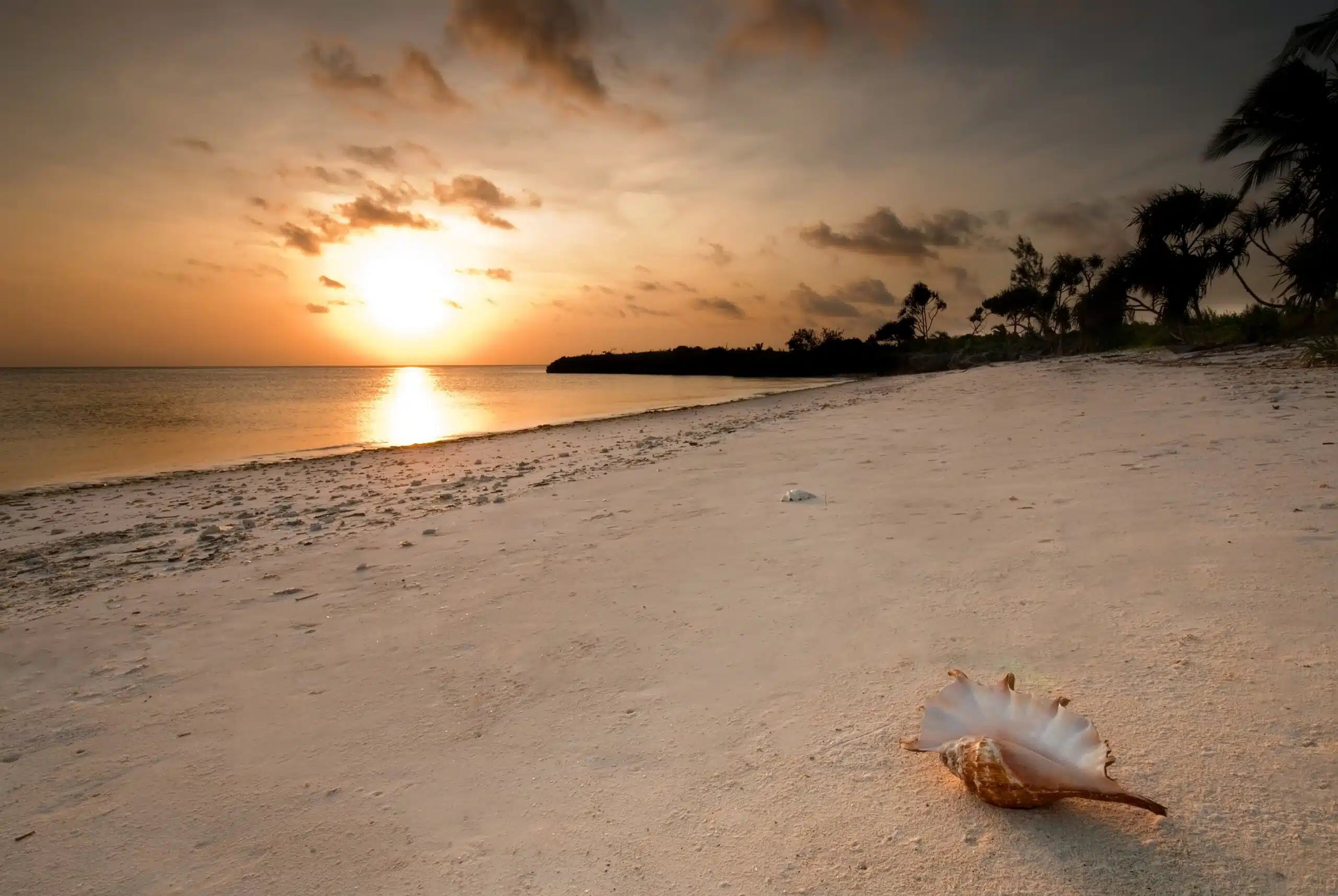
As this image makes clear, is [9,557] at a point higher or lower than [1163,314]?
lower

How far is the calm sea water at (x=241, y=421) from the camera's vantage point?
1314 centimetres

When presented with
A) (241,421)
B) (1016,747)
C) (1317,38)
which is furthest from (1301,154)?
(241,421)

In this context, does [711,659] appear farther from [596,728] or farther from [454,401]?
[454,401]

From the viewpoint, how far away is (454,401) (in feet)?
109

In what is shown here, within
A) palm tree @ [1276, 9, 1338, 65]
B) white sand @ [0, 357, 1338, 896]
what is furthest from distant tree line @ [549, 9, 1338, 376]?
white sand @ [0, 357, 1338, 896]

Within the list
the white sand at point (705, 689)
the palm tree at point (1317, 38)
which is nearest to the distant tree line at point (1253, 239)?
the palm tree at point (1317, 38)

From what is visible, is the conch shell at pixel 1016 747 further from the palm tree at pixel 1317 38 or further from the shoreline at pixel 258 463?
the palm tree at pixel 1317 38

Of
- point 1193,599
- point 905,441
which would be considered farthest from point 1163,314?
point 1193,599

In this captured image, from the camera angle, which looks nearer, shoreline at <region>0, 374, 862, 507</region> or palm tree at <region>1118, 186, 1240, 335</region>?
shoreline at <region>0, 374, 862, 507</region>

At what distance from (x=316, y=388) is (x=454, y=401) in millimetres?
24853

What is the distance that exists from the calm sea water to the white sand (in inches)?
348

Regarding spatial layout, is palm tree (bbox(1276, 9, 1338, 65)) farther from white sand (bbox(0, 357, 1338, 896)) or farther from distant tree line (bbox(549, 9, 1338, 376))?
white sand (bbox(0, 357, 1338, 896))

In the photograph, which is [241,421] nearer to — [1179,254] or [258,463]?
[258,463]

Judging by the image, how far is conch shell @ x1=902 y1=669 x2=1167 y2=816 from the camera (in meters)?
1.50
